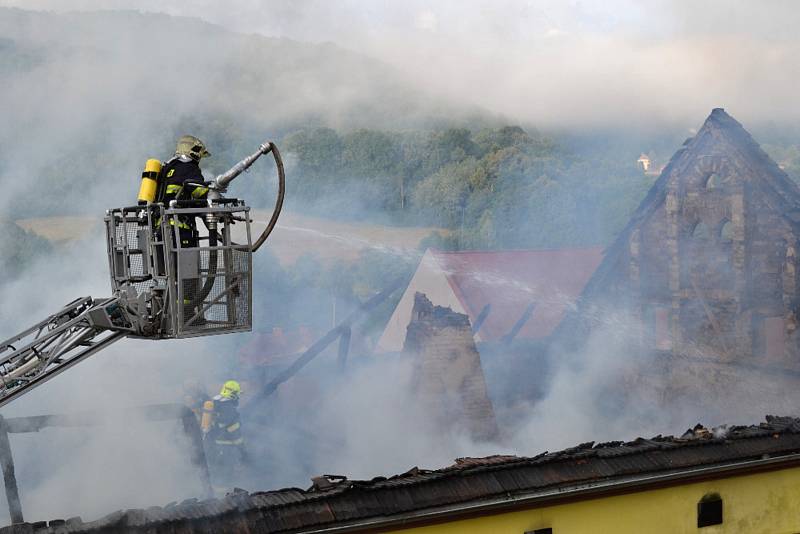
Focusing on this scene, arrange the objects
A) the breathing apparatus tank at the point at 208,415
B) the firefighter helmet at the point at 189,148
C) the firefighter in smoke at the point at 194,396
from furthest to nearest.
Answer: the firefighter in smoke at the point at 194,396 → the breathing apparatus tank at the point at 208,415 → the firefighter helmet at the point at 189,148

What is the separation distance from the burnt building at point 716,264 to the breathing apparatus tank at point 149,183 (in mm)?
9936

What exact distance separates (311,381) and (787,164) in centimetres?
1479

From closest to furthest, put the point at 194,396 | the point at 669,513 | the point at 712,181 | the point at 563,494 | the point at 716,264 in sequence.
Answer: the point at 563,494 → the point at 669,513 → the point at 194,396 → the point at 716,264 → the point at 712,181

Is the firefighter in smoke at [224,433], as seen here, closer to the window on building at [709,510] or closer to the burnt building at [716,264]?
the window on building at [709,510]

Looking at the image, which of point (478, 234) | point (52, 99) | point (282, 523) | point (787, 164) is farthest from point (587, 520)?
point (478, 234)

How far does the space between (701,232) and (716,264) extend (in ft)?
2.70

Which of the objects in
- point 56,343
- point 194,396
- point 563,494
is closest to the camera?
point 56,343

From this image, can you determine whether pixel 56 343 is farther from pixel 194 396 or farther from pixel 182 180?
pixel 194 396

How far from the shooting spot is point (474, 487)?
8055 mm

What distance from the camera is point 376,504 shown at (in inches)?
300

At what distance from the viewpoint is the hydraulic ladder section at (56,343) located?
6965 mm

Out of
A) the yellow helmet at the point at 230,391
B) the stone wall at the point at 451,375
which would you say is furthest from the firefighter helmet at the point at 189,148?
the stone wall at the point at 451,375

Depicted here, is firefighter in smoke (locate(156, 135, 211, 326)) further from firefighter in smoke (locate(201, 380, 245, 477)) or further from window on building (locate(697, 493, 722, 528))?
window on building (locate(697, 493, 722, 528))

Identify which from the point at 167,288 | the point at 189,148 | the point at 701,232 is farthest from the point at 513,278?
the point at 167,288
